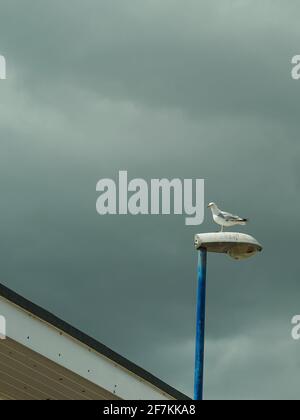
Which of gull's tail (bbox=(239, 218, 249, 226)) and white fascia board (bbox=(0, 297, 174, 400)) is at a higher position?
gull's tail (bbox=(239, 218, 249, 226))

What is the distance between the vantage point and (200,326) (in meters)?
25.4

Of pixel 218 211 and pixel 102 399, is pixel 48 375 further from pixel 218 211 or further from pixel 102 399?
pixel 218 211

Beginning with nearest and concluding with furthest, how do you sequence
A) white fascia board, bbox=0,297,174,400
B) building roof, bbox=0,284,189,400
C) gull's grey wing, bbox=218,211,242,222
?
white fascia board, bbox=0,297,174,400
building roof, bbox=0,284,189,400
gull's grey wing, bbox=218,211,242,222

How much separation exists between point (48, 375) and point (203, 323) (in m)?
3.00

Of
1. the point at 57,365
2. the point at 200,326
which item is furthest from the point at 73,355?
the point at 200,326

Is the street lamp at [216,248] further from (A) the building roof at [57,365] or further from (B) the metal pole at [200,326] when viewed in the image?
(A) the building roof at [57,365]

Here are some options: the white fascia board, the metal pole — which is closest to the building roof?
the white fascia board

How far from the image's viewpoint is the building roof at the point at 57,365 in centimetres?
2492

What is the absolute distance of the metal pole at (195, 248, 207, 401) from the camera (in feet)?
81.7

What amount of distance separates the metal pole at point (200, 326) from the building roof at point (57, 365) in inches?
80.9

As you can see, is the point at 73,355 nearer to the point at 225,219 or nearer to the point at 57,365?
the point at 57,365

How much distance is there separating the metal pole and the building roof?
6.74 ft

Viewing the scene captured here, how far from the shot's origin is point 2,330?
79.9 ft

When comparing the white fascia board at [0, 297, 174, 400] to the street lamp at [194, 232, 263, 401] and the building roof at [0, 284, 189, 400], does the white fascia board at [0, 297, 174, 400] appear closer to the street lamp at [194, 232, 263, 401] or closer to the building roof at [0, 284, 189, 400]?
the building roof at [0, 284, 189, 400]
